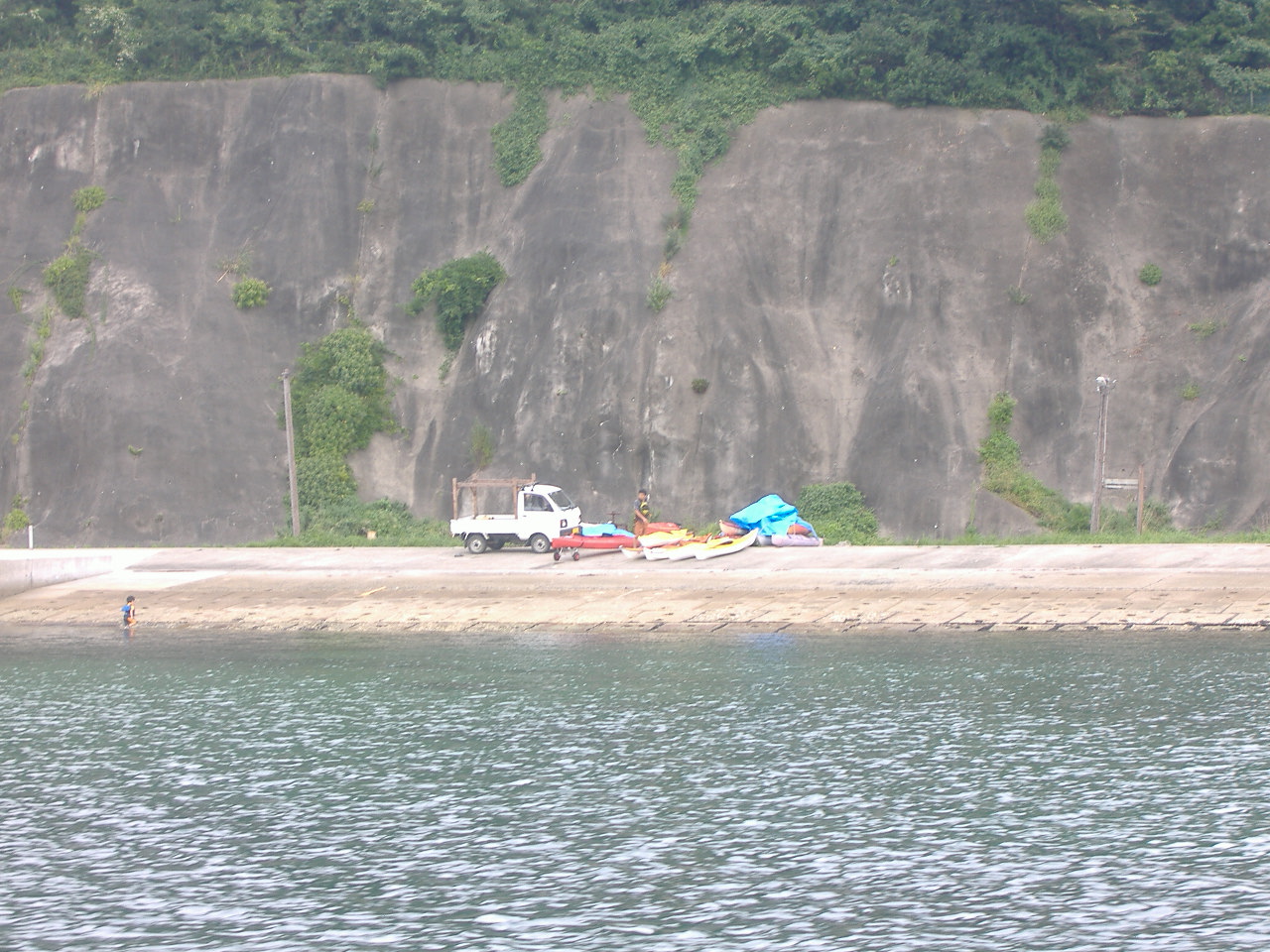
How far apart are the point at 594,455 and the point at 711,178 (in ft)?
36.3

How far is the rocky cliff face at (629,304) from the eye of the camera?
40281mm

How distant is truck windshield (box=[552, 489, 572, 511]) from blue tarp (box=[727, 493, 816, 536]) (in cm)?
451

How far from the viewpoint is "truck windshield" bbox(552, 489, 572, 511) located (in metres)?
37.3

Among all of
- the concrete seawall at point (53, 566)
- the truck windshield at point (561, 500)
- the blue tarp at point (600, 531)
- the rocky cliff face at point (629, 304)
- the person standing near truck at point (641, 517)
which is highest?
the rocky cliff face at point (629, 304)

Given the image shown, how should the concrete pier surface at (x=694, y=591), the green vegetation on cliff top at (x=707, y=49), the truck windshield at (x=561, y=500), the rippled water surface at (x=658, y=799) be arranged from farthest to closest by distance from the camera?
the green vegetation on cliff top at (x=707, y=49) < the truck windshield at (x=561, y=500) < the concrete pier surface at (x=694, y=591) < the rippled water surface at (x=658, y=799)

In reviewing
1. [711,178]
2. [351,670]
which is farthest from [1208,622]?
[711,178]

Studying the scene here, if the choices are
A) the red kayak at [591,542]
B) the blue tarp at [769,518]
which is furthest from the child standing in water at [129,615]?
the blue tarp at [769,518]

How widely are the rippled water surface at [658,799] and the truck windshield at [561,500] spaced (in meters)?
10.9

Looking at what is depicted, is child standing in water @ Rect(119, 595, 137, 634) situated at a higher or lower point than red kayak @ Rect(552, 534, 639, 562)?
lower

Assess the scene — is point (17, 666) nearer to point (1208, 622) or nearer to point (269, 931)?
point (269, 931)

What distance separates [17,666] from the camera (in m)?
27.2

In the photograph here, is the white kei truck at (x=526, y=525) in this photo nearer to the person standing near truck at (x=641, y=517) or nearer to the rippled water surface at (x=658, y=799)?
the person standing near truck at (x=641, y=517)

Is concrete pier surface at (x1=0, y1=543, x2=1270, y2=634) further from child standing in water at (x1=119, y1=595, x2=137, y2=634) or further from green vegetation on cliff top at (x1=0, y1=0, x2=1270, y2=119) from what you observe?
green vegetation on cliff top at (x1=0, y1=0, x2=1270, y2=119)

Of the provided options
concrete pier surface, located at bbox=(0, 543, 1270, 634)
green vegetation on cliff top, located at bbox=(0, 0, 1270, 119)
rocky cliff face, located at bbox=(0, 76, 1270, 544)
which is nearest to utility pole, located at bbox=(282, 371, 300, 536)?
rocky cliff face, located at bbox=(0, 76, 1270, 544)
